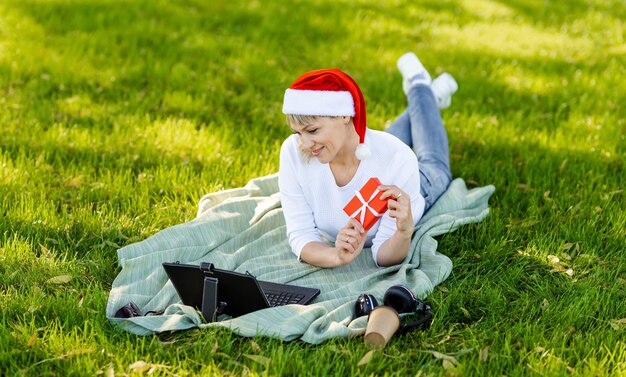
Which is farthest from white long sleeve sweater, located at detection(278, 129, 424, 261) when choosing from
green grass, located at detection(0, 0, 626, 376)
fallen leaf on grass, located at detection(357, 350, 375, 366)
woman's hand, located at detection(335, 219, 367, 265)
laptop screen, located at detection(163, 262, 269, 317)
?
fallen leaf on grass, located at detection(357, 350, 375, 366)

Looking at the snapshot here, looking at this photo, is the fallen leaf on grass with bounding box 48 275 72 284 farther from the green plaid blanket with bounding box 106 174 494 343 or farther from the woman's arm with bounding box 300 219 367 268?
the woman's arm with bounding box 300 219 367 268

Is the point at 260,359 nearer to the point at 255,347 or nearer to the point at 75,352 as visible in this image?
the point at 255,347

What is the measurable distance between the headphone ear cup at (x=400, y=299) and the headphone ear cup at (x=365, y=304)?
0.07 metres

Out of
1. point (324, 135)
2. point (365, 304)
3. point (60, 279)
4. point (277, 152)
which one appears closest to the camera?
point (365, 304)

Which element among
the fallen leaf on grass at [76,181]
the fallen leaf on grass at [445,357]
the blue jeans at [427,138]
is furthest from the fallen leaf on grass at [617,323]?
the fallen leaf on grass at [76,181]

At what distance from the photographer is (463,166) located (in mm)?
5746

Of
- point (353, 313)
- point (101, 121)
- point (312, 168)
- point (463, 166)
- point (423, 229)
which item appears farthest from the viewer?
point (101, 121)

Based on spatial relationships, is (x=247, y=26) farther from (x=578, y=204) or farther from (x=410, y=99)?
(x=578, y=204)

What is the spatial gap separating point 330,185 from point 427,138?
1242mm

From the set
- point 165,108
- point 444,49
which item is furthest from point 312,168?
point 444,49

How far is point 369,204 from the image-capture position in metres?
3.83

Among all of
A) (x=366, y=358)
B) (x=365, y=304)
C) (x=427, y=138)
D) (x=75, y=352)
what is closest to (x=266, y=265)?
(x=365, y=304)

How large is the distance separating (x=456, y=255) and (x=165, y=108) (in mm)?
3029

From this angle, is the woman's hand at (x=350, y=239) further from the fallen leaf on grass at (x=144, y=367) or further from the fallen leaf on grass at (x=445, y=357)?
the fallen leaf on grass at (x=144, y=367)
